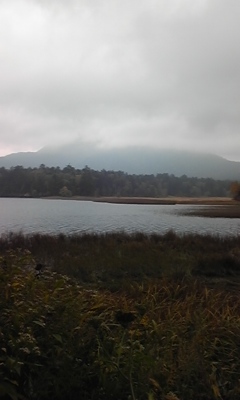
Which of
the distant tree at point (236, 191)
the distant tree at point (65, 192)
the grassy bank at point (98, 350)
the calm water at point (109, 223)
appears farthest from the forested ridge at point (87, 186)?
the grassy bank at point (98, 350)

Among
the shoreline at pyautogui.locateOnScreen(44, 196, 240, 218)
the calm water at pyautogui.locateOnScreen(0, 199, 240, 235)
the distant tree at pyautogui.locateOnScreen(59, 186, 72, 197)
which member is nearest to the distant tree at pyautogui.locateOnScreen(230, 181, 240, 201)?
the shoreline at pyautogui.locateOnScreen(44, 196, 240, 218)

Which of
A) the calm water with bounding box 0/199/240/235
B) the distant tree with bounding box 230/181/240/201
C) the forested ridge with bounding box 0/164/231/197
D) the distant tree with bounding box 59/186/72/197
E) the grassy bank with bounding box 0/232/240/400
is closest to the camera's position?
the grassy bank with bounding box 0/232/240/400

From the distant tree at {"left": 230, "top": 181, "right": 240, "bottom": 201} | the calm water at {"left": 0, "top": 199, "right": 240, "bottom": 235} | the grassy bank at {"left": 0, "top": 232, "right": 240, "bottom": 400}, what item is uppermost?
the distant tree at {"left": 230, "top": 181, "right": 240, "bottom": 201}

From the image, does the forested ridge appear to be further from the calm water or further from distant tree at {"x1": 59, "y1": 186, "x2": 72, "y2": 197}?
the calm water

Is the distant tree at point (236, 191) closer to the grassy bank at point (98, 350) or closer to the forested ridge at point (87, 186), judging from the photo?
the forested ridge at point (87, 186)

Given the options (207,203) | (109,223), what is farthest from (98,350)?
(207,203)

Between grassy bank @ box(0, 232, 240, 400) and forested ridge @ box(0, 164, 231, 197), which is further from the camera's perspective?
forested ridge @ box(0, 164, 231, 197)

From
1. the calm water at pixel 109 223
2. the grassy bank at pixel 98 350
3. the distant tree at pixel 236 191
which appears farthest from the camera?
the distant tree at pixel 236 191

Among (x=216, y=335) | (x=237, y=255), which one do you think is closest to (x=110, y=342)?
(x=216, y=335)

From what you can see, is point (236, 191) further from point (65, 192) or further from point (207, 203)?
point (65, 192)

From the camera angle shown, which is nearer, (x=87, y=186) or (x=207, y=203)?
(x=207, y=203)

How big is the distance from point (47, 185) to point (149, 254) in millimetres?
134237

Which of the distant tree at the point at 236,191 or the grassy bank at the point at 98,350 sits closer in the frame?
the grassy bank at the point at 98,350

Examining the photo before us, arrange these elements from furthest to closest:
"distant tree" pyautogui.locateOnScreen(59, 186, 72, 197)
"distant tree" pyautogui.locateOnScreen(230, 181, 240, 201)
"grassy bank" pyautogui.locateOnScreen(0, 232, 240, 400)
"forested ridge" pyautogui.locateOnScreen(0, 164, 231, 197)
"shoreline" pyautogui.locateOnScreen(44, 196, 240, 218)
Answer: "forested ridge" pyautogui.locateOnScreen(0, 164, 231, 197)
"distant tree" pyautogui.locateOnScreen(59, 186, 72, 197)
"distant tree" pyautogui.locateOnScreen(230, 181, 240, 201)
"shoreline" pyautogui.locateOnScreen(44, 196, 240, 218)
"grassy bank" pyautogui.locateOnScreen(0, 232, 240, 400)
